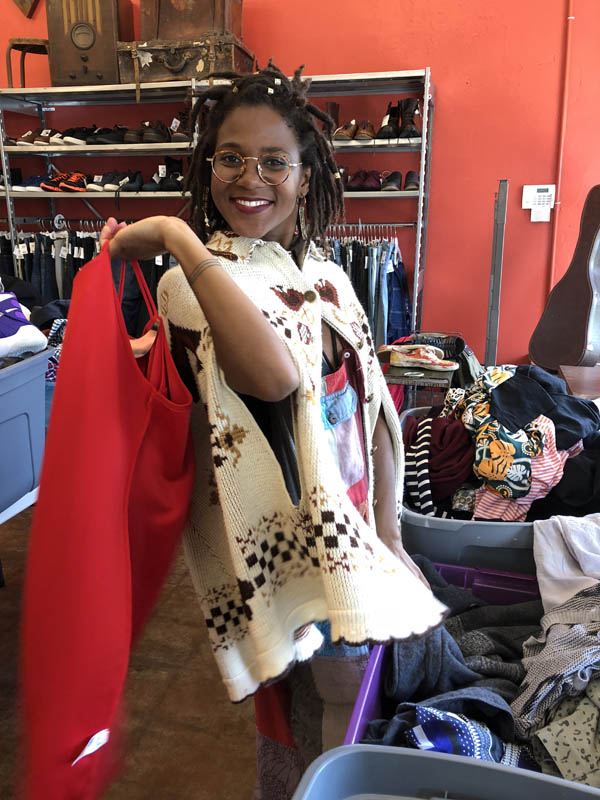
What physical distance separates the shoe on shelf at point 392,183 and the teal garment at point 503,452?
103 inches

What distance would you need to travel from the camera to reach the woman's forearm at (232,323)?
0.85m

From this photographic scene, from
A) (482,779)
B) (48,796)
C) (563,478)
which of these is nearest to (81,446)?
(48,796)

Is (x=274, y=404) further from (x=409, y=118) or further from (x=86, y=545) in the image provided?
(x=409, y=118)

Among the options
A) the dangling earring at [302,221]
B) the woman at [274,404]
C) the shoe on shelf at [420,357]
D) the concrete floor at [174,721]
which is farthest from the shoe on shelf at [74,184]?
the dangling earring at [302,221]

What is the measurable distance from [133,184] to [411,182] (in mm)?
1886

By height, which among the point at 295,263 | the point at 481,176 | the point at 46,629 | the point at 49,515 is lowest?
the point at 46,629

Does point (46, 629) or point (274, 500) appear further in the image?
point (274, 500)

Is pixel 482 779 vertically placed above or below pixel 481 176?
below

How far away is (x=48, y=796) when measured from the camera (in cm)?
77

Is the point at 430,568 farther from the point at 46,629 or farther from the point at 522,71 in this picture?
the point at 522,71

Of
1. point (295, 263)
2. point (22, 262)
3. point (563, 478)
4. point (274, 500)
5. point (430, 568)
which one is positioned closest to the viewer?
point (274, 500)

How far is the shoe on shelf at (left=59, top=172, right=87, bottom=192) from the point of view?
15.0ft

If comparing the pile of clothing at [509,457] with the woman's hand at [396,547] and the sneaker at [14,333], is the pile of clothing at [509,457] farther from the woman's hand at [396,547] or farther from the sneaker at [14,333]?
the sneaker at [14,333]

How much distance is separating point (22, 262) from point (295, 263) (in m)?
4.35
